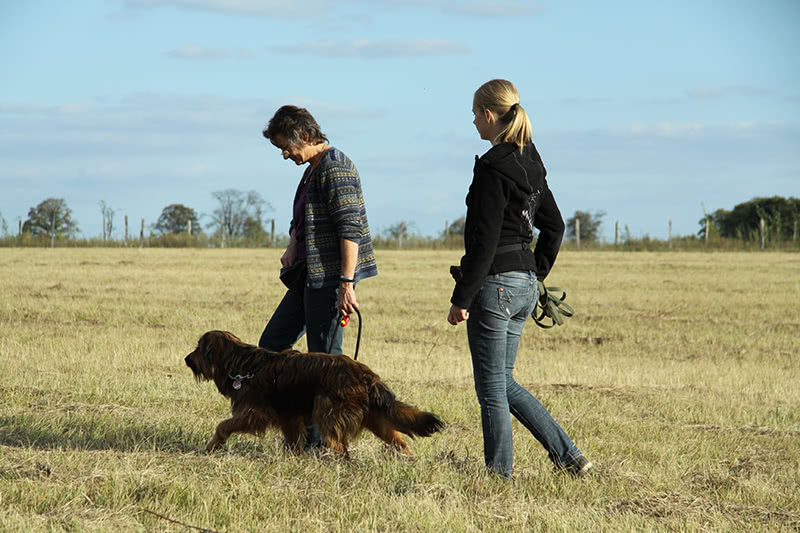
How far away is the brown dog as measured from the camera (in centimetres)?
512

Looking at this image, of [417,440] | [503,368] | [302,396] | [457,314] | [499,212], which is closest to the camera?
[499,212]

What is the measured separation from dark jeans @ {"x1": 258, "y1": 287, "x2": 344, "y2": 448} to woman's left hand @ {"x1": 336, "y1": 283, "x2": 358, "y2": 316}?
4.6 inches

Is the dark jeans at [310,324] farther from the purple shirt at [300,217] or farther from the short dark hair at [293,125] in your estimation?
the short dark hair at [293,125]

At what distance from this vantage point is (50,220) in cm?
5378

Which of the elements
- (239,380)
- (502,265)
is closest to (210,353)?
(239,380)

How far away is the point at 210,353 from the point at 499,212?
2.23m

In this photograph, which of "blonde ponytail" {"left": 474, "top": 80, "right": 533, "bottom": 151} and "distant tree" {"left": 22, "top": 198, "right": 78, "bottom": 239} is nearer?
"blonde ponytail" {"left": 474, "top": 80, "right": 533, "bottom": 151}

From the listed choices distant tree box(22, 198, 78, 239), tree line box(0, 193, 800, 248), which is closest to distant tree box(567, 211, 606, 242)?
tree line box(0, 193, 800, 248)

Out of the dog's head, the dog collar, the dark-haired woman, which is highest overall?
the dark-haired woman

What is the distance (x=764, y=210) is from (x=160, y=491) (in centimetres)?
6394

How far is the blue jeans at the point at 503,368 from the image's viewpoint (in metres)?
4.70

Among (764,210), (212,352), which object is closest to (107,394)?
(212,352)

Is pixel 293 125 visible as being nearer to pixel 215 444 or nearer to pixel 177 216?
pixel 215 444

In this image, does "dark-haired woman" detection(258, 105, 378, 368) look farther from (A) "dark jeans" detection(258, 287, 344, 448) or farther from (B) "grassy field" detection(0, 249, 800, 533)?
(B) "grassy field" detection(0, 249, 800, 533)
